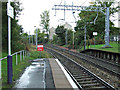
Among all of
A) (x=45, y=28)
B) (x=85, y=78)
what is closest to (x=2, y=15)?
(x=85, y=78)

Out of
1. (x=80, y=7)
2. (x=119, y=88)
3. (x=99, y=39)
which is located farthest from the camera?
(x=99, y=39)

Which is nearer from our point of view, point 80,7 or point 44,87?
point 44,87

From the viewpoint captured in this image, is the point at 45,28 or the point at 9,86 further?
the point at 45,28

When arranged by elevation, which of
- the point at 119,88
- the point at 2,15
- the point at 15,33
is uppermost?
the point at 2,15

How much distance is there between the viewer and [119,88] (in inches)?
277

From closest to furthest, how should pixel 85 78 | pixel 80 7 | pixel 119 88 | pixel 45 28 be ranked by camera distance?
pixel 119 88 < pixel 85 78 < pixel 80 7 < pixel 45 28

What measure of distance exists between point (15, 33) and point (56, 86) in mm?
14140

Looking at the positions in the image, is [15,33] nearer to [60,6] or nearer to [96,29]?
[60,6]

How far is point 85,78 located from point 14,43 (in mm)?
12072

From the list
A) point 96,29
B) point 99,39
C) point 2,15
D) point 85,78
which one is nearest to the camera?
point 85,78

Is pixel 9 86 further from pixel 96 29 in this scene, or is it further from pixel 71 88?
pixel 96 29

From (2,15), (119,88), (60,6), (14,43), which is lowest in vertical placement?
(119,88)

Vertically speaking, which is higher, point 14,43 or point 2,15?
point 2,15

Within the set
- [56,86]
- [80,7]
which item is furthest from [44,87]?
[80,7]
